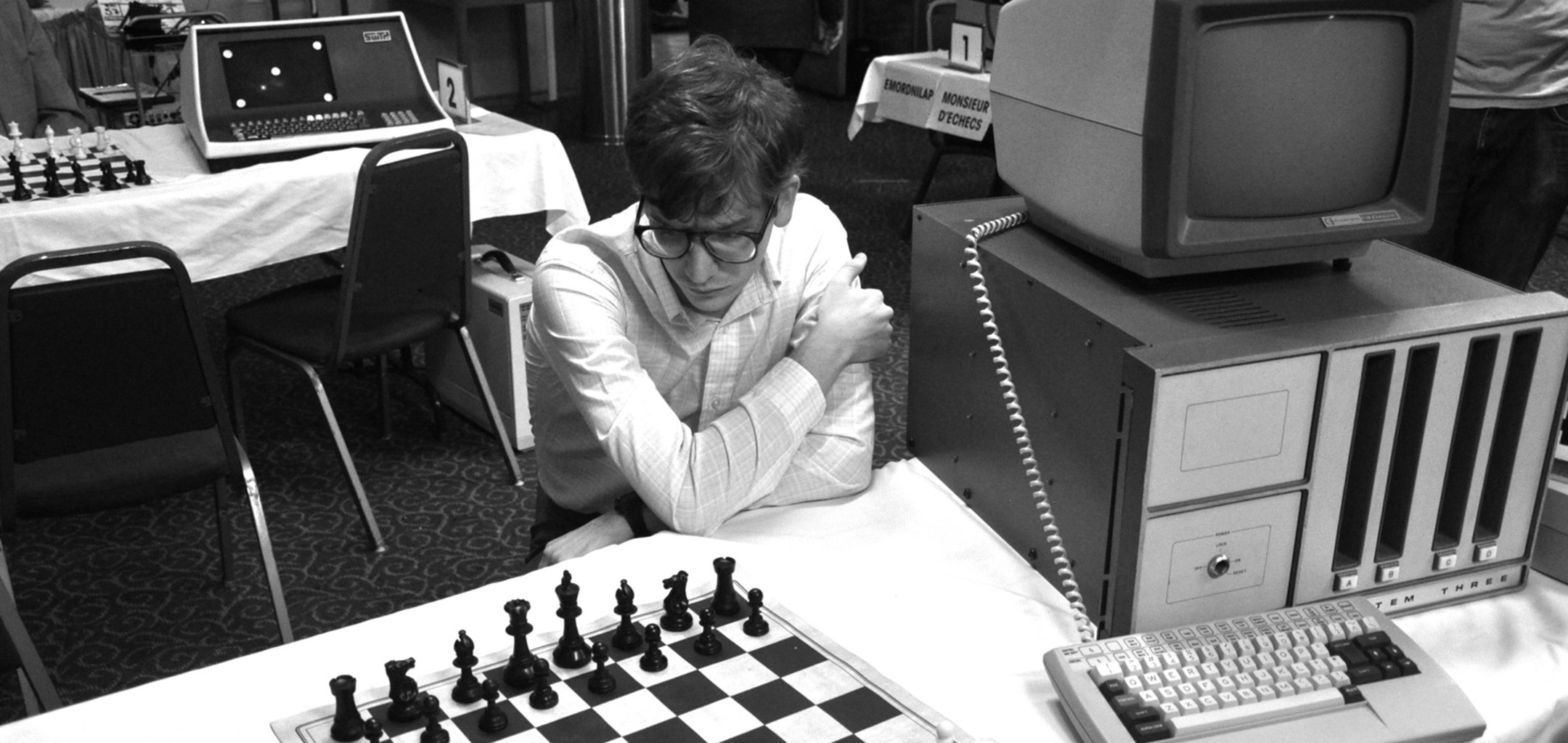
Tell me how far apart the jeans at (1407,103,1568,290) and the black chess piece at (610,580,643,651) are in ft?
7.06

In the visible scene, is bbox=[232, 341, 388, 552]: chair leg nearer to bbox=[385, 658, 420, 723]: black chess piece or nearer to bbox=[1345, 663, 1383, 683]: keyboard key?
bbox=[385, 658, 420, 723]: black chess piece

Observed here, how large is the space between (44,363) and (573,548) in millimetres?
1057

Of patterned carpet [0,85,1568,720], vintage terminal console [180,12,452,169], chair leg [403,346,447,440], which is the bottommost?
patterned carpet [0,85,1568,720]

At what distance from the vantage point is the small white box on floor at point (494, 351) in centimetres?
309

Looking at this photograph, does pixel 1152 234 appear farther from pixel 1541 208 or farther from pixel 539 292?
pixel 1541 208

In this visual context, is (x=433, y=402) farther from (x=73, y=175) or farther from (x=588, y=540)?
(x=588, y=540)

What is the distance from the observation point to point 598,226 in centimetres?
148

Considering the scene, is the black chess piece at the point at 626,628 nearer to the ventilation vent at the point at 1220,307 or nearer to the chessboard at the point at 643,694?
the chessboard at the point at 643,694

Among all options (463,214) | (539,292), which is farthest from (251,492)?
(539,292)

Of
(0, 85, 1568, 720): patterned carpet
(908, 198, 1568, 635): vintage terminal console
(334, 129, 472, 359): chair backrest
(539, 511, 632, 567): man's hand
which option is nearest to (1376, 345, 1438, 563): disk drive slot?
(908, 198, 1568, 635): vintage terminal console

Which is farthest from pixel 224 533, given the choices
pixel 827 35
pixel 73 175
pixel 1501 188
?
pixel 827 35

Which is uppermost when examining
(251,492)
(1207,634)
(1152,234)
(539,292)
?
(1152,234)

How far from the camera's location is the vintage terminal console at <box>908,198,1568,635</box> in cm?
105

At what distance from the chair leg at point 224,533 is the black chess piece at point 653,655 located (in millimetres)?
1579
